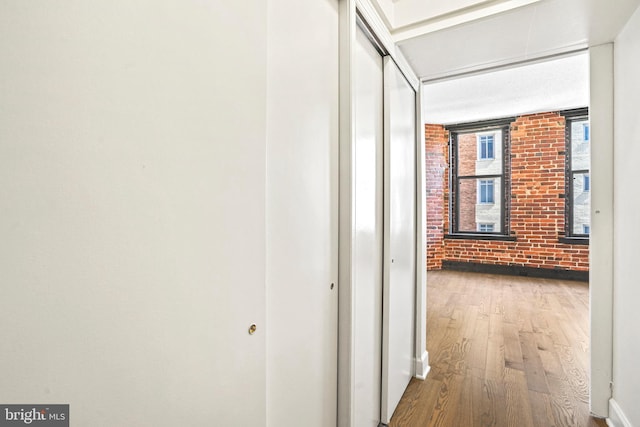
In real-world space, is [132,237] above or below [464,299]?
above

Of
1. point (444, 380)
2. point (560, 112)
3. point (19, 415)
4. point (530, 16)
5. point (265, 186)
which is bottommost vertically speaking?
point (444, 380)

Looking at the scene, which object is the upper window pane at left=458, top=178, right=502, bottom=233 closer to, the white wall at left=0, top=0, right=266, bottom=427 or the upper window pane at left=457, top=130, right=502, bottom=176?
the upper window pane at left=457, top=130, right=502, bottom=176

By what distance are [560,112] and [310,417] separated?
575cm

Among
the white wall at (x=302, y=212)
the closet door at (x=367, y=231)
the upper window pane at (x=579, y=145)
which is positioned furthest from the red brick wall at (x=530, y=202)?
the white wall at (x=302, y=212)

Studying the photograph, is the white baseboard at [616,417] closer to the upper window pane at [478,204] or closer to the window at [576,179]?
the window at [576,179]

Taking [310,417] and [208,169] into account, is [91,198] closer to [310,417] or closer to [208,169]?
Answer: [208,169]

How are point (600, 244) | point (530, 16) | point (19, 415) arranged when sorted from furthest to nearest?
point (600, 244), point (530, 16), point (19, 415)

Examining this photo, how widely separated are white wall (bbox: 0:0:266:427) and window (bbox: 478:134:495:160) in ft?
18.6

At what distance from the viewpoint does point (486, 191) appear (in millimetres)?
5453

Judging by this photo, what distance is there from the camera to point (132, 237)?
0.49m

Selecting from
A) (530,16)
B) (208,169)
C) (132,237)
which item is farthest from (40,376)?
(530,16)

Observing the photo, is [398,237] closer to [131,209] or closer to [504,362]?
[504,362]

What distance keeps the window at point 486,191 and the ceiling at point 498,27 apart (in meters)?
3.87

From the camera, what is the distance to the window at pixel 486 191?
541cm
